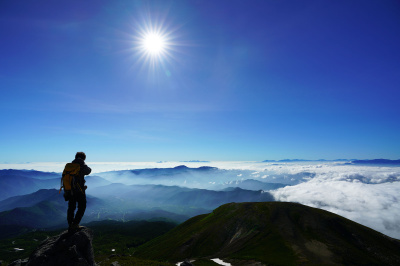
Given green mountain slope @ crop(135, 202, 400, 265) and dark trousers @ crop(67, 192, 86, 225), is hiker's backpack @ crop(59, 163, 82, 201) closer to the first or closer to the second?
dark trousers @ crop(67, 192, 86, 225)

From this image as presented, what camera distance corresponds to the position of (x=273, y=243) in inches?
4082

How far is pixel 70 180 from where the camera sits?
15445mm

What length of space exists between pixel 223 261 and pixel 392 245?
101 meters

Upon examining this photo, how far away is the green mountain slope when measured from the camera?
86.6 meters

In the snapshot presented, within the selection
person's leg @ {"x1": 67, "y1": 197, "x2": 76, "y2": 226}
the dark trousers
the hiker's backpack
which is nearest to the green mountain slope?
the dark trousers

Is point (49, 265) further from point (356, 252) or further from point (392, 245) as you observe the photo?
point (392, 245)

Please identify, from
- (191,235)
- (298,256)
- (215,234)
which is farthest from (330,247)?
(191,235)

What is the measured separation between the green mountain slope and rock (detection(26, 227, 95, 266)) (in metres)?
78.6

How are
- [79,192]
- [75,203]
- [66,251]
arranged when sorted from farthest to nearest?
[66,251], [75,203], [79,192]

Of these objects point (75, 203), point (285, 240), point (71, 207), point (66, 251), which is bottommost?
point (285, 240)

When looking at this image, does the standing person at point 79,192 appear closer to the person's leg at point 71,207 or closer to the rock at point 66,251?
the person's leg at point 71,207

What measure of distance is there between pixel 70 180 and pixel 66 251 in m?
7.12

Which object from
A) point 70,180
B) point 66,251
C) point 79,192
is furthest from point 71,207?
point 66,251

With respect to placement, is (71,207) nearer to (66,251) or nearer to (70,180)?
(70,180)
